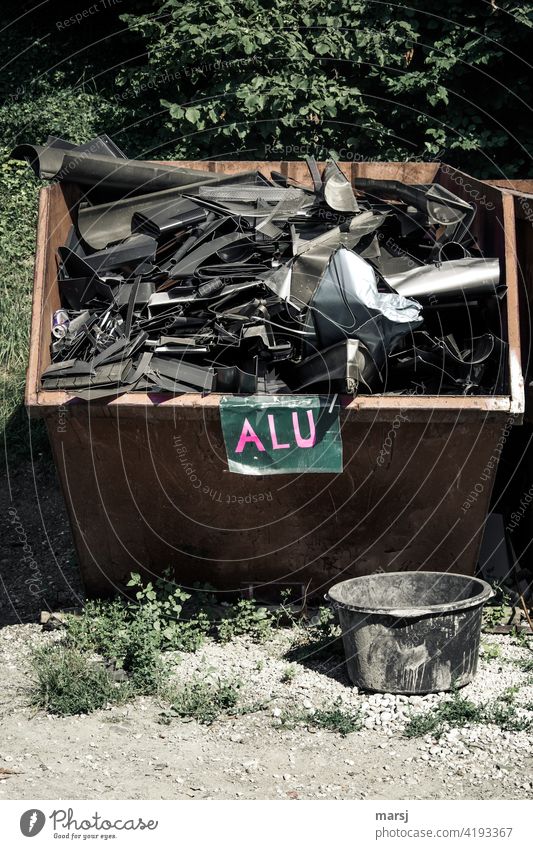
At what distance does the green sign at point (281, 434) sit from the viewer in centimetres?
431

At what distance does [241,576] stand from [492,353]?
1621 mm

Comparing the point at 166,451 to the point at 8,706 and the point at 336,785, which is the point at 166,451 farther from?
the point at 336,785

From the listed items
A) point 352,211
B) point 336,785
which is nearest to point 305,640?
point 336,785

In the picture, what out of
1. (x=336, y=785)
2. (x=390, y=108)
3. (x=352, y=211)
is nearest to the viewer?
(x=336, y=785)

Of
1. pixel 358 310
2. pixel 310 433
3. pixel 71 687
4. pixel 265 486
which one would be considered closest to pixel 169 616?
pixel 71 687

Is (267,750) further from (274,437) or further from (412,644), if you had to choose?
(274,437)

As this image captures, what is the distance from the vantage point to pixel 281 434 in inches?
172

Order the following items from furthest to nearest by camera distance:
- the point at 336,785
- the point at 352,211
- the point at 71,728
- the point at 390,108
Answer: the point at 390,108 < the point at 352,211 < the point at 71,728 < the point at 336,785

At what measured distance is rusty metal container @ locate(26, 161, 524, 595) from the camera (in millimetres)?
4322

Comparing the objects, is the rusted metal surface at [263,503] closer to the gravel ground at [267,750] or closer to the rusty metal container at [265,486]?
the rusty metal container at [265,486]

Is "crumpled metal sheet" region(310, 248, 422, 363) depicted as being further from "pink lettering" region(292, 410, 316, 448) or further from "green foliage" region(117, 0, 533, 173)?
"green foliage" region(117, 0, 533, 173)

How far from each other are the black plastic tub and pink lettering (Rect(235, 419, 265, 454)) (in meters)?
0.76

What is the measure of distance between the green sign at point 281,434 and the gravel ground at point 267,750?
94cm

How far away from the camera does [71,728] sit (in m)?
4.03
